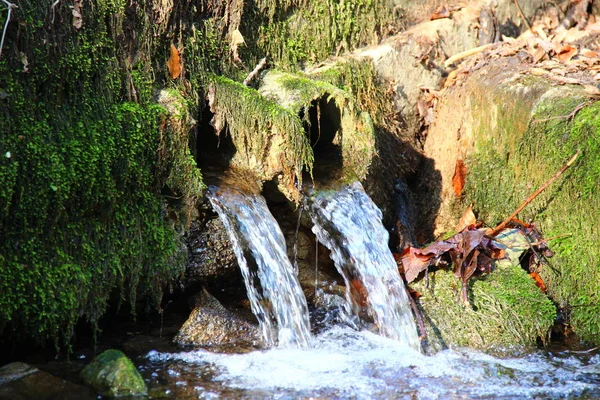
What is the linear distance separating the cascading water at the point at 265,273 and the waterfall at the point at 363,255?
457mm

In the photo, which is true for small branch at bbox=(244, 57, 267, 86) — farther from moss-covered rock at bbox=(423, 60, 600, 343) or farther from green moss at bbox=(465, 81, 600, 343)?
green moss at bbox=(465, 81, 600, 343)

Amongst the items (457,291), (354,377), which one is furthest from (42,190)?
(457,291)

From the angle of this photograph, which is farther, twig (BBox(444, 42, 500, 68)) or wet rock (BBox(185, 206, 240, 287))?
twig (BBox(444, 42, 500, 68))

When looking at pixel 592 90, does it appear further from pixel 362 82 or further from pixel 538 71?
pixel 362 82

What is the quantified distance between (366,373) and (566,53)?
157 inches

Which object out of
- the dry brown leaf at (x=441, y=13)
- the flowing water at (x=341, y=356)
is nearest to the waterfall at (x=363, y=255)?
the flowing water at (x=341, y=356)

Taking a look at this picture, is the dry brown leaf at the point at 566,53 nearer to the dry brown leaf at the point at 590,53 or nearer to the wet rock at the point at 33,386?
the dry brown leaf at the point at 590,53

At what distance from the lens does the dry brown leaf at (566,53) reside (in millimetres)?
6461

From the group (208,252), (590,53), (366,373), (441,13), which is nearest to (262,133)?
(208,252)

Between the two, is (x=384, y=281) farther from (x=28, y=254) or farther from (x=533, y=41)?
(x=533, y=41)

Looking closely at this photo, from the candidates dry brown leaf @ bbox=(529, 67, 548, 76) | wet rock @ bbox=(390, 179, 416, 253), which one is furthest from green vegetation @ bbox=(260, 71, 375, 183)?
dry brown leaf @ bbox=(529, 67, 548, 76)

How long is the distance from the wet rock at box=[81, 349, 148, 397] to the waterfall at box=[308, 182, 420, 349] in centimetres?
183

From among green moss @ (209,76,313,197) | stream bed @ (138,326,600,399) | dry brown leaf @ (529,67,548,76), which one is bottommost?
stream bed @ (138,326,600,399)

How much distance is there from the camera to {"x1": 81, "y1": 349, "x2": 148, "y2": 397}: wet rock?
3.88 meters
